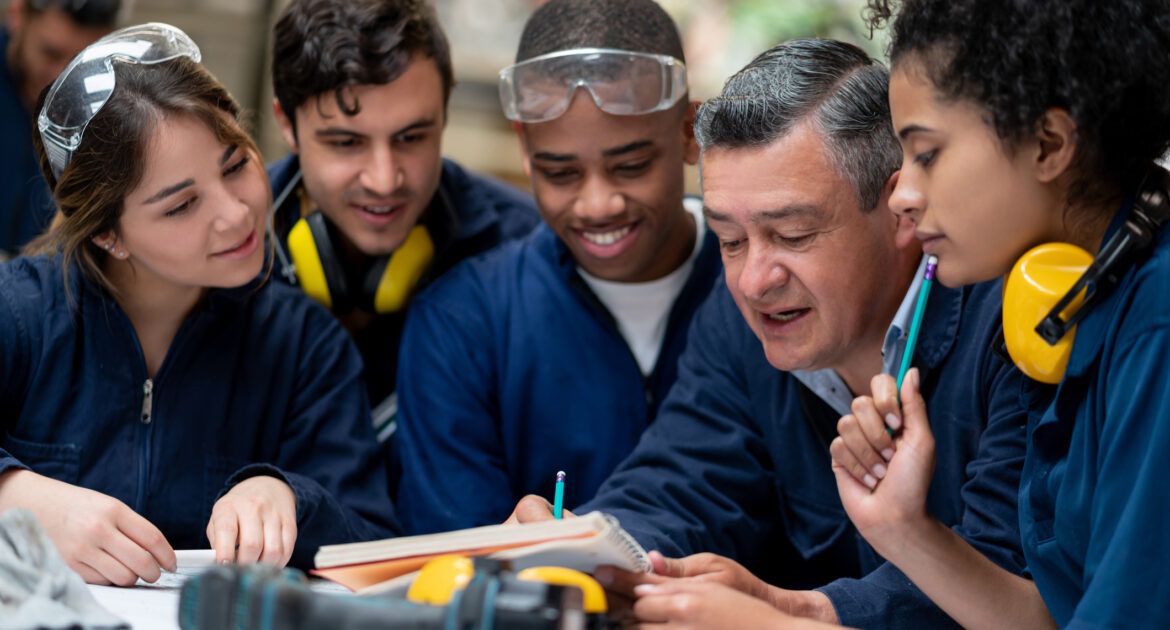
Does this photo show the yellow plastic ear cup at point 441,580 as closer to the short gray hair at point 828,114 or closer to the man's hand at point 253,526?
the man's hand at point 253,526

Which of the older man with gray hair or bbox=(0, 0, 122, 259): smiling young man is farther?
bbox=(0, 0, 122, 259): smiling young man

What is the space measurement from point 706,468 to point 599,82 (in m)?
0.68

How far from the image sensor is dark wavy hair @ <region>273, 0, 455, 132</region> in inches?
86.0

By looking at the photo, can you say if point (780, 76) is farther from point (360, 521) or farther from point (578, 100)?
point (360, 521)

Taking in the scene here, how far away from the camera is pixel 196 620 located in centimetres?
107

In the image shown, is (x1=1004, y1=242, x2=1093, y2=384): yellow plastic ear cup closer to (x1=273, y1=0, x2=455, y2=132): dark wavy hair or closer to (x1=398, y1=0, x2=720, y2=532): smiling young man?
(x1=398, y1=0, x2=720, y2=532): smiling young man

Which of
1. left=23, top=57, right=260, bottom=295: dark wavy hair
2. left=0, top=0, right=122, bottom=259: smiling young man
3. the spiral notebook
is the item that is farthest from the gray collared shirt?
left=0, top=0, right=122, bottom=259: smiling young man

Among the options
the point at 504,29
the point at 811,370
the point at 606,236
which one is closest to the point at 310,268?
the point at 606,236

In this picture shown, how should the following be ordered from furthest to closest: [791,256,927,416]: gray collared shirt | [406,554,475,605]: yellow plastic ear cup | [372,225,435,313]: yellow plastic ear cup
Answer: [372,225,435,313]: yellow plastic ear cup → [791,256,927,416]: gray collared shirt → [406,554,475,605]: yellow plastic ear cup

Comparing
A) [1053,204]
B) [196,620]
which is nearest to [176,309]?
[196,620]

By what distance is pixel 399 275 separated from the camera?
2.31 metres

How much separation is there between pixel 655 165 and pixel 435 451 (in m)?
0.62

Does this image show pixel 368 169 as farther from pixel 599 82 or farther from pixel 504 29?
pixel 504 29

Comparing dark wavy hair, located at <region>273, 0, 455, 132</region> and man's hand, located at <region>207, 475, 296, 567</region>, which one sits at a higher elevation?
dark wavy hair, located at <region>273, 0, 455, 132</region>
